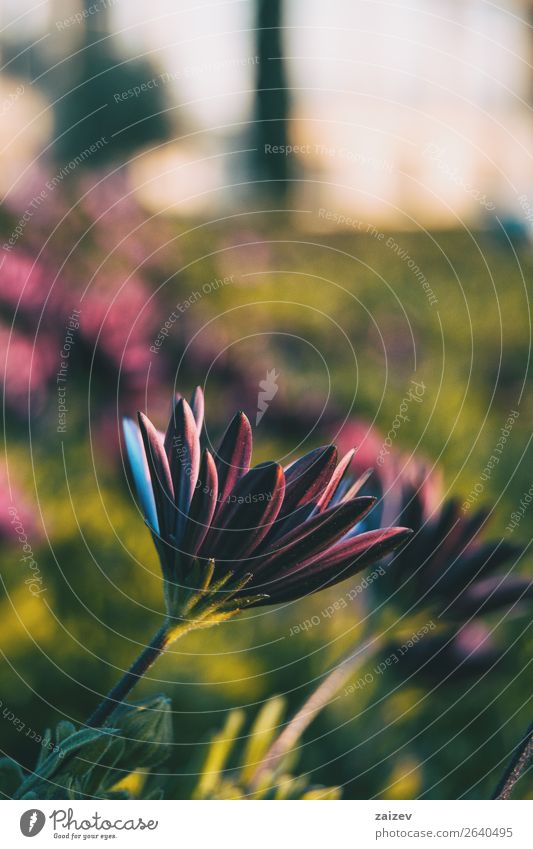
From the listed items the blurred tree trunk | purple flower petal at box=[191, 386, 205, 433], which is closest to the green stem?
purple flower petal at box=[191, 386, 205, 433]

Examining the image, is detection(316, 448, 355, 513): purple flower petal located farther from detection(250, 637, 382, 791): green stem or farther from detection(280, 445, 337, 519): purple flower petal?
detection(250, 637, 382, 791): green stem

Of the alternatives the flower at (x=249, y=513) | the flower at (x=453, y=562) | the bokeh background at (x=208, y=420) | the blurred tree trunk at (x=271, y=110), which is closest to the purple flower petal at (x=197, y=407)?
the flower at (x=249, y=513)

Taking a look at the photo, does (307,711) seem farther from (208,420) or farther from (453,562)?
(208,420)

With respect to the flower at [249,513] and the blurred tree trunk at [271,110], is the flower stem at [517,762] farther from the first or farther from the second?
the blurred tree trunk at [271,110]

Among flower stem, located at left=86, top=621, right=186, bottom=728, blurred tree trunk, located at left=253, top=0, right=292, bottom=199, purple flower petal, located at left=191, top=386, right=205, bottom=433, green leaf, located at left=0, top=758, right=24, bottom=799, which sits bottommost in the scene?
green leaf, located at left=0, top=758, right=24, bottom=799

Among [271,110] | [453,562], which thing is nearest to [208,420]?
[453,562]

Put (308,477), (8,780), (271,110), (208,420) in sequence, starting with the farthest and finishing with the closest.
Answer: (271,110)
(208,420)
(8,780)
(308,477)
